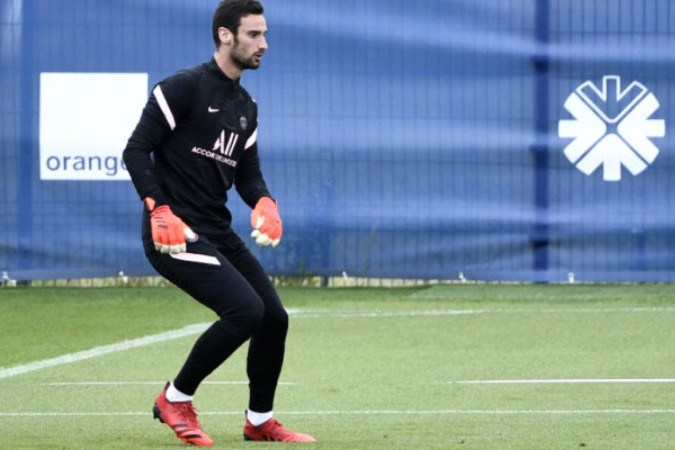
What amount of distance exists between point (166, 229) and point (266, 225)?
1.70 ft

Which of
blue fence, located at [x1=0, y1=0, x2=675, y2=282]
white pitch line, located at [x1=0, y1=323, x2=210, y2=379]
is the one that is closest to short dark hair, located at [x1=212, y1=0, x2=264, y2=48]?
white pitch line, located at [x1=0, y1=323, x2=210, y2=379]

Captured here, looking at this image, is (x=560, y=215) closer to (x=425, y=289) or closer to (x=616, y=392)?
(x=425, y=289)

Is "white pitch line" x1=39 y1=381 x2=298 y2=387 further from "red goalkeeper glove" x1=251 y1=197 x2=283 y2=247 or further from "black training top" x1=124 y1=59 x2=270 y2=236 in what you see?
"black training top" x1=124 y1=59 x2=270 y2=236

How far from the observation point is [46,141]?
1628 centimetres

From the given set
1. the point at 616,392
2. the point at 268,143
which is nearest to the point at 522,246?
the point at 268,143

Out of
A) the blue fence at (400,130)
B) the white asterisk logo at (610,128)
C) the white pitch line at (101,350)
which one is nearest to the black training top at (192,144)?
the white pitch line at (101,350)

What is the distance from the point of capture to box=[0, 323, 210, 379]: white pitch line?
11.4m

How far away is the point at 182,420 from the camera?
7949 millimetres

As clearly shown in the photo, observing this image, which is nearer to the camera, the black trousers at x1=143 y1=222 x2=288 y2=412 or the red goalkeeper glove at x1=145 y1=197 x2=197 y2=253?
the red goalkeeper glove at x1=145 y1=197 x2=197 y2=253

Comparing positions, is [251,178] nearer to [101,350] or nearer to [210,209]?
[210,209]

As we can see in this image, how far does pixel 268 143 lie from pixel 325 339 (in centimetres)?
359

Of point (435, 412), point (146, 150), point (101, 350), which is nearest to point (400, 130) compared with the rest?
point (101, 350)

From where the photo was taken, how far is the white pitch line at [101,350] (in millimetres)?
11391

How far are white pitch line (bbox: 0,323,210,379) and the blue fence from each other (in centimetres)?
260
